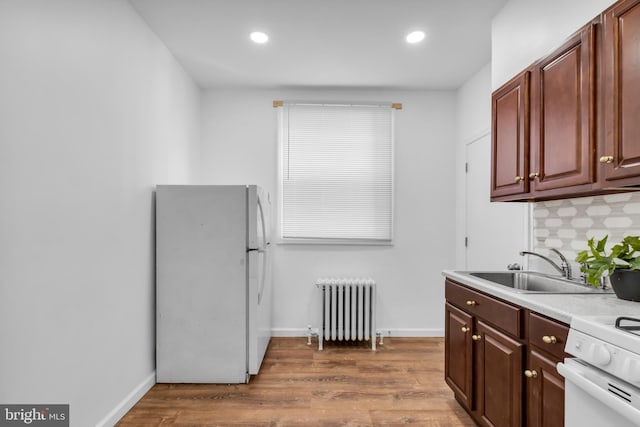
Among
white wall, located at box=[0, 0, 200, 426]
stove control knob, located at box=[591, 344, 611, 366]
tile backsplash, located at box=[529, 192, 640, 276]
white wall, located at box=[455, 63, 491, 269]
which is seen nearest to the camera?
stove control knob, located at box=[591, 344, 611, 366]

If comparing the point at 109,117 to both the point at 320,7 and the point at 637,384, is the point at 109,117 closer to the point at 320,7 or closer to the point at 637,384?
the point at 320,7

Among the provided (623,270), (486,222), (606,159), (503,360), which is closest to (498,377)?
(503,360)

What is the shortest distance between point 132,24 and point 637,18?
108 inches

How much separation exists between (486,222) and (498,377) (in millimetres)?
1705

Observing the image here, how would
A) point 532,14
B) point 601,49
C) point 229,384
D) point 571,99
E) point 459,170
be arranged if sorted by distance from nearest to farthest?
point 601,49, point 571,99, point 532,14, point 229,384, point 459,170

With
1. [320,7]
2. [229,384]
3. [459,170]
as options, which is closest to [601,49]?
[320,7]

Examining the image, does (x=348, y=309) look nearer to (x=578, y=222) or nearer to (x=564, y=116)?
(x=578, y=222)

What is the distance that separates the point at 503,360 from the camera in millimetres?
1751

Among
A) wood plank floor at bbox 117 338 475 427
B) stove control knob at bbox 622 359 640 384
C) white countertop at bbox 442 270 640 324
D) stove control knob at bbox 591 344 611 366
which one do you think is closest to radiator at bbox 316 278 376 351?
wood plank floor at bbox 117 338 475 427

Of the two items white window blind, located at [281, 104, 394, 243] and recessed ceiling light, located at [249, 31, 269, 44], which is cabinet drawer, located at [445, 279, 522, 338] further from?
recessed ceiling light, located at [249, 31, 269, 44]

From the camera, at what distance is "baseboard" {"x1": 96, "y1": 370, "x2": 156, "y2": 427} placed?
2107mm

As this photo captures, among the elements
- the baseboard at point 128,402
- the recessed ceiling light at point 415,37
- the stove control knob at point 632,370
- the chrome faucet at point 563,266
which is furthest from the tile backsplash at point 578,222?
the baseboard at point 128,402

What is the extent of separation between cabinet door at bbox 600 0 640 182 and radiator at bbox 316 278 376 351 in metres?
2.32

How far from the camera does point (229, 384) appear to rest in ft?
8.96
